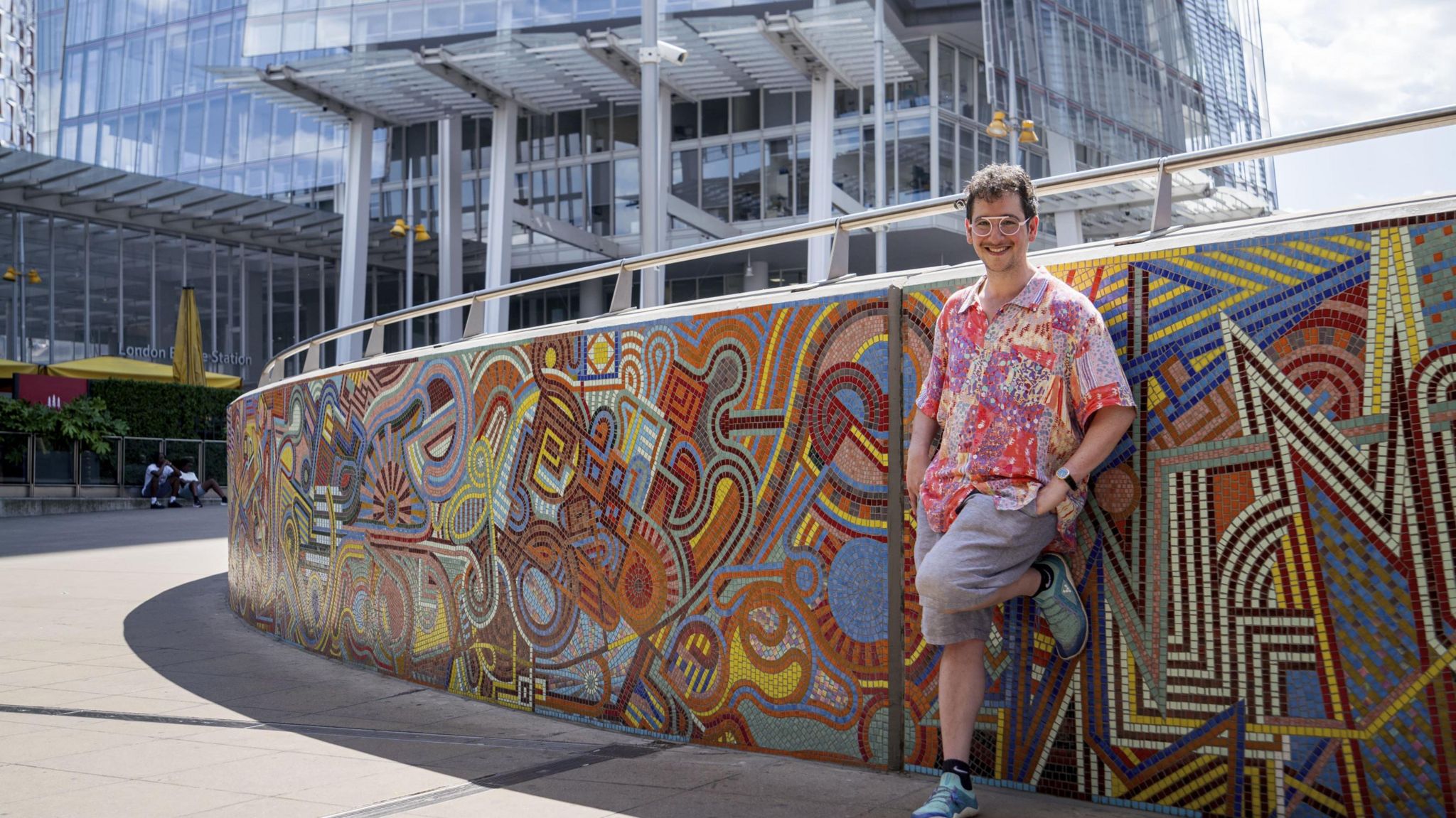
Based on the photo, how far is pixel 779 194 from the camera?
38375 mm

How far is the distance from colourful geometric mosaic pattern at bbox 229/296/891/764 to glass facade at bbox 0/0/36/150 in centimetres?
5184

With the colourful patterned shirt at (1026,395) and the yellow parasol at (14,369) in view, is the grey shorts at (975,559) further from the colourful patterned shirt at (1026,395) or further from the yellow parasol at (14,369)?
the yellow parasol at (14,369)

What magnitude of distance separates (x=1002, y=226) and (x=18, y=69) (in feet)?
195

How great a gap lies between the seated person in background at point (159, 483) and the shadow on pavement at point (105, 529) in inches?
28.8

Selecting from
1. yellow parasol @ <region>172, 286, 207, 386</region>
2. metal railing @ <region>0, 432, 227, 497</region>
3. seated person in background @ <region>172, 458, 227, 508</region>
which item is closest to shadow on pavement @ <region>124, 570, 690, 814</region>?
metal railing @ <region>0, 432, 227, 497</region>

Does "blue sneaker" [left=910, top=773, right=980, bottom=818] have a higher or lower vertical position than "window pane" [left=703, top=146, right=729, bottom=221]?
lower

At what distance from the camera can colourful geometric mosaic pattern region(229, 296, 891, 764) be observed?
468cm

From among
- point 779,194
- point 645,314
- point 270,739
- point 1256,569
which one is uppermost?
point 779,194

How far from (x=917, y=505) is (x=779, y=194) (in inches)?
1369

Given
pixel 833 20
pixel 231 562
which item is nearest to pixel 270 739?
pixel 231 562

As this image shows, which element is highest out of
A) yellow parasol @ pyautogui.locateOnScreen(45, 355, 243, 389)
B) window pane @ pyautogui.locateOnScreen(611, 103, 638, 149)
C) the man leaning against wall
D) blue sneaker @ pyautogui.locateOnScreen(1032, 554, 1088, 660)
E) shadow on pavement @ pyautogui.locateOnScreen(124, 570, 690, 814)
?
window pane @ pyautogui.locateOnScreen(611, 103, 638, 149)

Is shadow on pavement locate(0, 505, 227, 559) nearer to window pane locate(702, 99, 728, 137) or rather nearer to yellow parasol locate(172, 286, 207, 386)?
yellow parasol locate(172, 286, 207, 386)

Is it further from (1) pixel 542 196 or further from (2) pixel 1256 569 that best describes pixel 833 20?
(2) pixel 1256 569

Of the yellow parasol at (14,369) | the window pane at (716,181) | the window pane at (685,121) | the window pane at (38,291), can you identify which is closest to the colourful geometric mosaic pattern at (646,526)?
the yellow parasol at (14,369)
